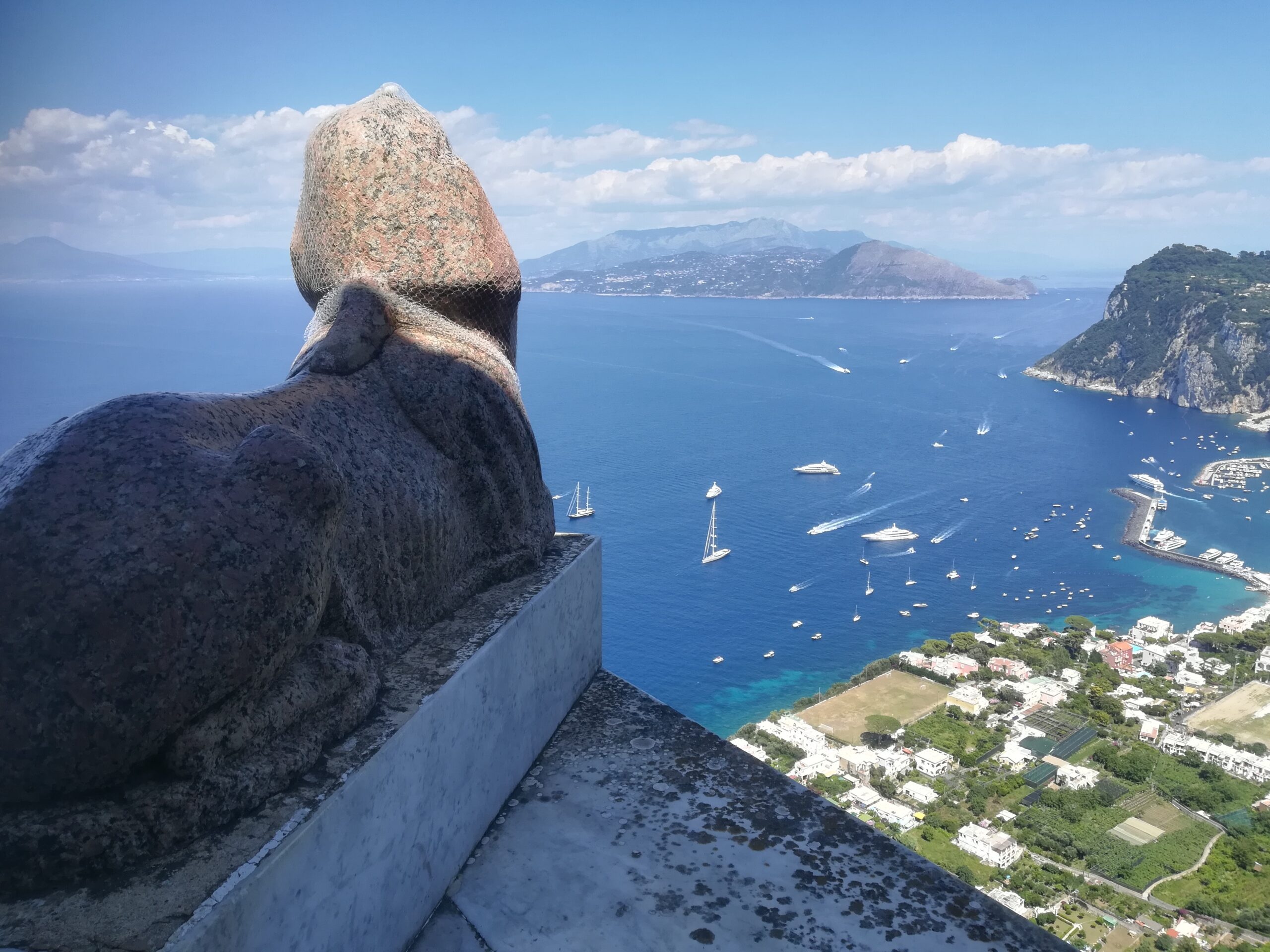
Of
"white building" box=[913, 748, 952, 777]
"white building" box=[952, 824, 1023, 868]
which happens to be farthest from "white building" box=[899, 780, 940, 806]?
"white building" box=[952, 824, 1023, 868]

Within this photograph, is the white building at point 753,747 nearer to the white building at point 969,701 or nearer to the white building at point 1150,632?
the white building at point 969,701

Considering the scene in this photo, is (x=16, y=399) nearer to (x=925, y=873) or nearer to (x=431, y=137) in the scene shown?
(x=431, y=137)

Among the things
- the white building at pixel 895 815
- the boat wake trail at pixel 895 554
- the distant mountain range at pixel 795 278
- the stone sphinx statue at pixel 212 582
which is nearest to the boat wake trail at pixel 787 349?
the boat wake trail at pixel 895 554

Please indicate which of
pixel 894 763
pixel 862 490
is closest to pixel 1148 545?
pixel 862 490

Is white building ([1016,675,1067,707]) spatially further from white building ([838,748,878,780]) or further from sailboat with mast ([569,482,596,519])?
sailboat with mast ([569,482,596,519])

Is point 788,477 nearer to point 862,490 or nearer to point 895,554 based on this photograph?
point 862,490

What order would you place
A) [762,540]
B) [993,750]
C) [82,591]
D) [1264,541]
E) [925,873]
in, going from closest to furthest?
[82,591] → [925,873] → [993,750] → [762,540] → [1264,541]

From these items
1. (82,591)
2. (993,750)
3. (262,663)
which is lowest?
(993,750)

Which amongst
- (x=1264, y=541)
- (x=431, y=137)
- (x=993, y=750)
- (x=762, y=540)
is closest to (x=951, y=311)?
(x=1264, y=541)
